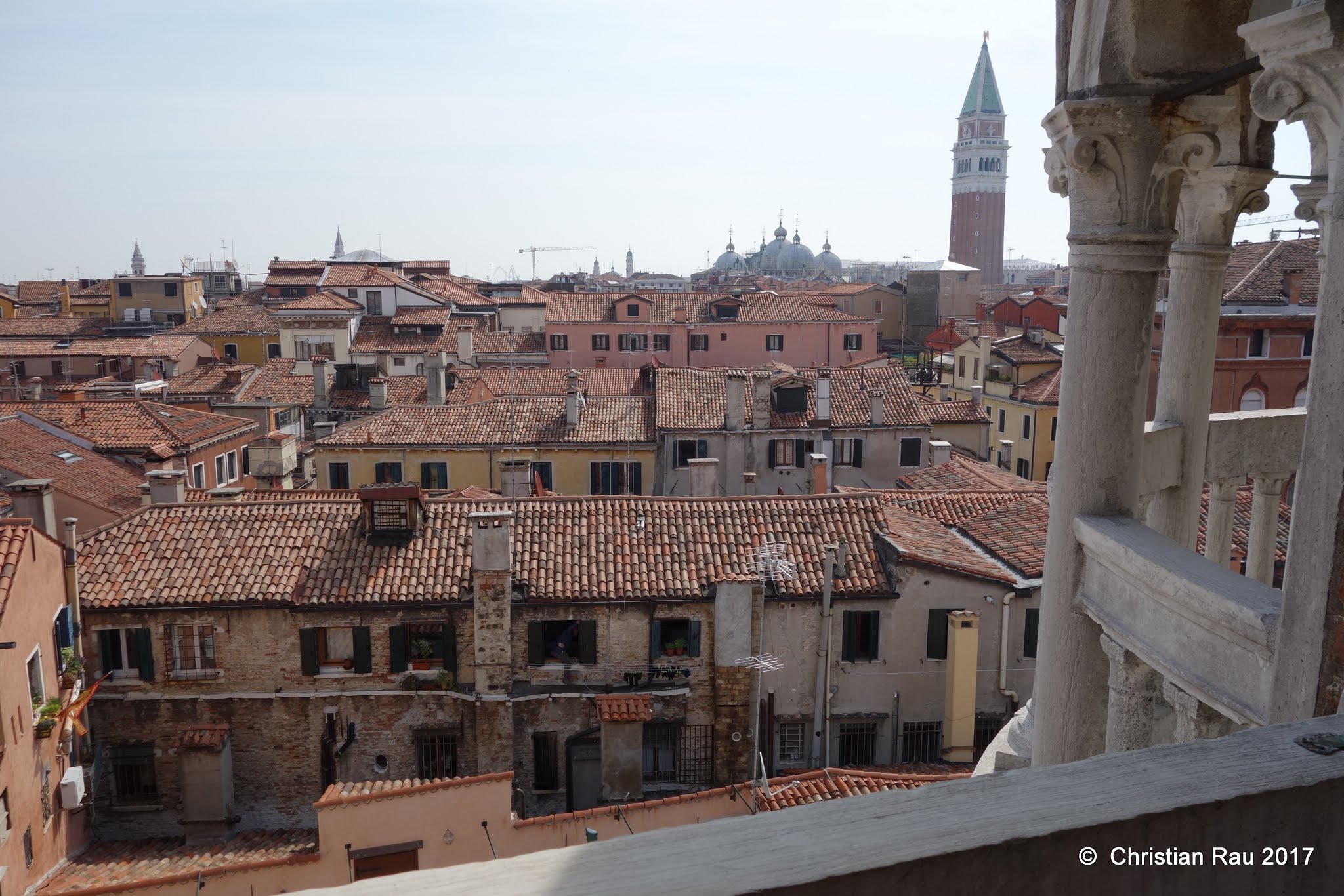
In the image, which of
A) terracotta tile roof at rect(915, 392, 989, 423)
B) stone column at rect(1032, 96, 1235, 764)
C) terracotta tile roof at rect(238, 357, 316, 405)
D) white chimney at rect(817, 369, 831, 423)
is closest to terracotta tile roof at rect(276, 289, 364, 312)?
terracotta tile roof at rect(238, 357, 316, 405)

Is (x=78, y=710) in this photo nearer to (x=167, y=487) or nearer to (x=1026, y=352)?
(x=167, y=487)

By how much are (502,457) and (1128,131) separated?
26558 mm

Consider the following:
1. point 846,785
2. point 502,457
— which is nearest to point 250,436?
point 502,457

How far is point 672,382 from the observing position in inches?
1309

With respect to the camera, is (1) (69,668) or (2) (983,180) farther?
(2) (983,180)

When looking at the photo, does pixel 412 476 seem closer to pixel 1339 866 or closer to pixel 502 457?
pixel 502 457

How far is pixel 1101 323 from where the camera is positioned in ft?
14.3

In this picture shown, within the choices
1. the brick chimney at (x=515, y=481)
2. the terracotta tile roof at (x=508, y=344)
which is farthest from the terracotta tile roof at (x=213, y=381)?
the brick chimney at (x=515, y=481)

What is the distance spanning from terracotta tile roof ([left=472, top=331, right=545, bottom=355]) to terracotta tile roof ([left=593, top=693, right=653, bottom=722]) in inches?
1499

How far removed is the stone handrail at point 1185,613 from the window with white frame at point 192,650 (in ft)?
49.4

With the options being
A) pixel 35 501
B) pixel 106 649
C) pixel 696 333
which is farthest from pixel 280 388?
pixel 106 649

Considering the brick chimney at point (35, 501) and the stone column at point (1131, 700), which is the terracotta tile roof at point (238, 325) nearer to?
the brick chimney at point (35, 501)

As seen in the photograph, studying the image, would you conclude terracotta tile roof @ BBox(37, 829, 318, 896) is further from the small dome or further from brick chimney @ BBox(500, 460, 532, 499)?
the small dome

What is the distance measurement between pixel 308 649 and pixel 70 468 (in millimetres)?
12066
